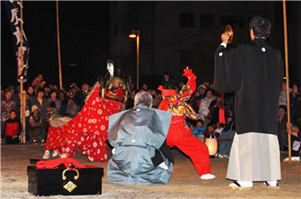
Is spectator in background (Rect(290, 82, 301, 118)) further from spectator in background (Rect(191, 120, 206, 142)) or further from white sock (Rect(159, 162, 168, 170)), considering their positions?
white sock (Rect(159, 162, 168, 170))

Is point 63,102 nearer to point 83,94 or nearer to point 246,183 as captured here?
point 83,94

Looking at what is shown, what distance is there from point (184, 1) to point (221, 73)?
3237 centimetres

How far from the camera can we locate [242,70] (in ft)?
20.7

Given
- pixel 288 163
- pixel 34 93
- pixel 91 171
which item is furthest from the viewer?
pixel 34 93

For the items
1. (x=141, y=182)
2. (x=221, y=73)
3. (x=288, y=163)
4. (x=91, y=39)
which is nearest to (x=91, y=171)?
(x=141, y=182)

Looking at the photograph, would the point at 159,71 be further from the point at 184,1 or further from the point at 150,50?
the point at 184,1

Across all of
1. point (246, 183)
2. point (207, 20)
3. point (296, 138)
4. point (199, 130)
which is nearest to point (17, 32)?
point (199, 130)

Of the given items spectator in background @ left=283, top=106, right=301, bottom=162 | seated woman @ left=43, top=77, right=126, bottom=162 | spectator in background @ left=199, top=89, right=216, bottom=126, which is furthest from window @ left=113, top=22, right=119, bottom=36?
spectator in background @ left=283, top=106, right=301, bottom=162

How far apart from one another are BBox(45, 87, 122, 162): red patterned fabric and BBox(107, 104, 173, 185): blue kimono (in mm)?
2798

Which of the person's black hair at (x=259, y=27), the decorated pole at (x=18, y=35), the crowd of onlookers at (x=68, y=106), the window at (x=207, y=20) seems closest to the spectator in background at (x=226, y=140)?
the crowd of onlookers at (x=68, y=106)

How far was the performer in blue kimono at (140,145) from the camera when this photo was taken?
682cm

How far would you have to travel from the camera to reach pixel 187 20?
38.5 m

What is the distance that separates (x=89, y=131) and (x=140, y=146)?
3.12 metres

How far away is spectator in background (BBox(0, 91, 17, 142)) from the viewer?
14.8m
